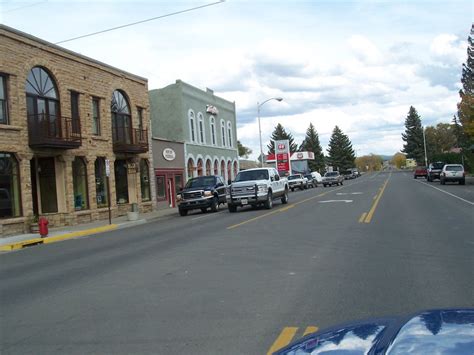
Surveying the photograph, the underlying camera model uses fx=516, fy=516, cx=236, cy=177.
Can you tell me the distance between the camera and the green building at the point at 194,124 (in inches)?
1527

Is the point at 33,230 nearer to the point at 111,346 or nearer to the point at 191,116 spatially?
the point at 111,346

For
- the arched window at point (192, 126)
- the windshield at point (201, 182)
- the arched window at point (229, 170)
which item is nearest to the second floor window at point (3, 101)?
the windshield at point (201, 182)

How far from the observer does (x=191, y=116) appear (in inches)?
1597

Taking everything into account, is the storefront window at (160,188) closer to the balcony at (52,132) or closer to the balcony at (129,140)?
the balcony at (129,140)

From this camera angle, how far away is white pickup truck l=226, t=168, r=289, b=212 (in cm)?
2436

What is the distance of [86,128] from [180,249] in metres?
15.8

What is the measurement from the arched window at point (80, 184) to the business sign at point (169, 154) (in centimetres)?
942

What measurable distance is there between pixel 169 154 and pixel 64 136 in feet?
40.1

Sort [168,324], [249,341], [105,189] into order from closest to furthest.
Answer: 1. [249,341]
2. [168,324]
3. [105,189]

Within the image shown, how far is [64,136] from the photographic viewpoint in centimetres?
2388

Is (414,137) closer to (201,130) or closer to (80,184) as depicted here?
(201,130)

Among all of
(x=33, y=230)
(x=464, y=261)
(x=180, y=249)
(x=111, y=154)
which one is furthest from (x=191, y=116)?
(x=464, y=261)

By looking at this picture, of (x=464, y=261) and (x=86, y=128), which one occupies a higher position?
(x=86, y=128)

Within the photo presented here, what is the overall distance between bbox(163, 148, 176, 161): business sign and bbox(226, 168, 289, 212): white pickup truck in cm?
1049
